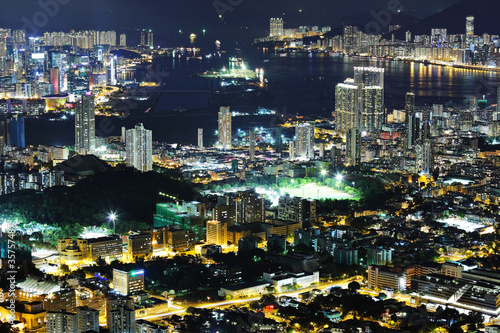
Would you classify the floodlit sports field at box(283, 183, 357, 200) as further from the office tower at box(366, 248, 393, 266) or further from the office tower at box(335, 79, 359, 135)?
the office tower at box(335, 79, 359, 135)

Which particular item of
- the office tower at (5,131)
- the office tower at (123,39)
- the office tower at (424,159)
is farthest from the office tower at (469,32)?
the office tower at (5,131)

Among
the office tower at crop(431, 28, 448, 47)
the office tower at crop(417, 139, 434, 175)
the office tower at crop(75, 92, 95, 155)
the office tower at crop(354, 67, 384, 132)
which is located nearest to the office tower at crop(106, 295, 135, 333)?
the office tower at crop(417, 139, 434, 175)

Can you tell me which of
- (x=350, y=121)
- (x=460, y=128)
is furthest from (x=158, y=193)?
(x=460, y=128)

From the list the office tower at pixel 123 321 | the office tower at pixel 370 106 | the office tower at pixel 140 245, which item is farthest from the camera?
the office tower at pixel 370 106

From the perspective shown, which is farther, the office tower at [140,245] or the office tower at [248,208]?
the office tower at [248,208]

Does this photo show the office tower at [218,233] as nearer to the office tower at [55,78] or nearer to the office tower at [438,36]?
the office tower at [55,78]

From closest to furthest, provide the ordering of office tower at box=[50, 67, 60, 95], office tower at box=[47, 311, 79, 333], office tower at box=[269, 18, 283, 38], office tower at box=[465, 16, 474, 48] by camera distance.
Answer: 1. office tower at box=[47, 311, 79, 333]
2. office tower at box=[50, 67, 60, 95]
3. office tower at box=[465, 16, 474, 48]
4. office tower at box=[269, 18, 283, 38]
